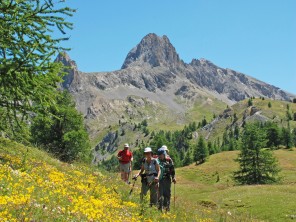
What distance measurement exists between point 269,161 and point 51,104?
5305 cm

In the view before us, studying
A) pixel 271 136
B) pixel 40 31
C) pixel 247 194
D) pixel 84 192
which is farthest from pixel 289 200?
pixel 271 136

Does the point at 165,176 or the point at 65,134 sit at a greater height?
the point at 65,134

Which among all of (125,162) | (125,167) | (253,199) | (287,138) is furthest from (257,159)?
(287,138)

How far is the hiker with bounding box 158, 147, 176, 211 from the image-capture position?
45.7 ft

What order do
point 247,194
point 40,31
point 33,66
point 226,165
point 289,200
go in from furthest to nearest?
1. point 226,165
2. point 247,194
3. point 289,200
4. point 40,31
5. point 33,66

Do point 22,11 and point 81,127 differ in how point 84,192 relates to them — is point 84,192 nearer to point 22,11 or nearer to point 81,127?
point 22,11

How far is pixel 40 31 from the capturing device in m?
12.1

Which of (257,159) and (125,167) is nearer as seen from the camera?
(125,167)

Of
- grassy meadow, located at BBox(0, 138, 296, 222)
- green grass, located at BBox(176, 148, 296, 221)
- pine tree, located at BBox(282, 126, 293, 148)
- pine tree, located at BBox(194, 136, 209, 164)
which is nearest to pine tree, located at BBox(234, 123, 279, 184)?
green grass, located at BBox(176, 148, 296, 221)

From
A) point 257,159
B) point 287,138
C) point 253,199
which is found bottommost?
point 253,199

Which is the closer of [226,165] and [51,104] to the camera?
[51,104]

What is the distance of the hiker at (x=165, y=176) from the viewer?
45.7 ft

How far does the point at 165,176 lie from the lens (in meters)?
14.2

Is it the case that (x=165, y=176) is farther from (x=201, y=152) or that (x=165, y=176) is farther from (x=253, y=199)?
(x=201, y=152)
